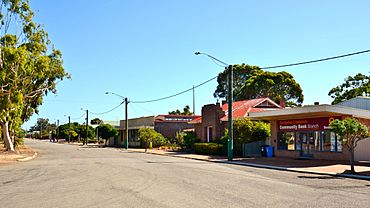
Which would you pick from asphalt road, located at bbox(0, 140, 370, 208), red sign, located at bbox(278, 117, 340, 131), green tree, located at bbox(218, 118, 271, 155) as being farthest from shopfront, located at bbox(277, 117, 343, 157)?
asphalt road, located at bbox(0, 140, 370, 208)

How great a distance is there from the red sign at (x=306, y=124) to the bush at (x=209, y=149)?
610cm

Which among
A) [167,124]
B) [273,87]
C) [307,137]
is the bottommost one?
[307,137]

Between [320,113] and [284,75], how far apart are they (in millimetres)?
41905

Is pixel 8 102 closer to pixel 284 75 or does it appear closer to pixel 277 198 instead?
pixel 277 198

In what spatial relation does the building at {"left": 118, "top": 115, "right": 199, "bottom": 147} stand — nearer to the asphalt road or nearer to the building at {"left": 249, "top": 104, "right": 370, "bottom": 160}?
the building at {"left": 249, "top": 104, "right": 370, "bottom": 160}

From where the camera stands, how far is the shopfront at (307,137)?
27.0 meters

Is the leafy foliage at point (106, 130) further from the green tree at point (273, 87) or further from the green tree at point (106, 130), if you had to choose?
the green tree at point (273, 87)

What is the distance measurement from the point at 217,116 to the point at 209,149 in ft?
20.3

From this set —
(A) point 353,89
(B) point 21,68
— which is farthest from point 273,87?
(B) point 21,68

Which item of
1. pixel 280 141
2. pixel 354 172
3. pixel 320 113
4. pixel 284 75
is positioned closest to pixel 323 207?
pixel 354 172

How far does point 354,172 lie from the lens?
62.5ft

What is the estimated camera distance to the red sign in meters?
27.3

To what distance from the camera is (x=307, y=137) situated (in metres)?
28.9

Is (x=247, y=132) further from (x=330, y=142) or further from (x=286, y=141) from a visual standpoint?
(x=330, y=142)
